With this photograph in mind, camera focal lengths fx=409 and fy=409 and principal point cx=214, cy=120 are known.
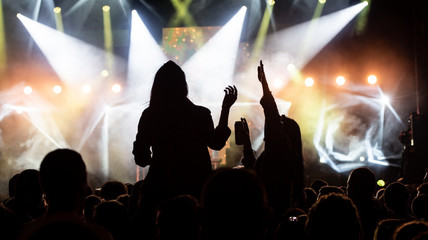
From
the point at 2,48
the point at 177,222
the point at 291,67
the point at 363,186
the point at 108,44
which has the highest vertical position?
the point at 108,44

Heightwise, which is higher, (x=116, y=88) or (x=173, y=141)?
(x=116, y=88)

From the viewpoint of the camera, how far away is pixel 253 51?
14883mm

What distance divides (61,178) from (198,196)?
1.01 m

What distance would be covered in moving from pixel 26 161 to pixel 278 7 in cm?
1101

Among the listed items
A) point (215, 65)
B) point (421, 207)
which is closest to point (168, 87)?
point (421, 207)

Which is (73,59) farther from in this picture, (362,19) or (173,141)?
(173,141)

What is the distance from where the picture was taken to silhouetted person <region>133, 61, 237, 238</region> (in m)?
2.75

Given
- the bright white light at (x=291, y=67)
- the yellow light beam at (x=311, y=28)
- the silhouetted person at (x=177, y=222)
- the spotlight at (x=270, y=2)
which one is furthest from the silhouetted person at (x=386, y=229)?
the yellow light beam at (x=311, y=28)

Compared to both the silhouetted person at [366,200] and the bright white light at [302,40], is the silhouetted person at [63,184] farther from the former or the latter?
the bright white light at [302,40]

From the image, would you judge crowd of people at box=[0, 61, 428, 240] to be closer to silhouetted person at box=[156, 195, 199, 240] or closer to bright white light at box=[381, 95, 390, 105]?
silhouetted person at box=[156, 195, 199, 240]

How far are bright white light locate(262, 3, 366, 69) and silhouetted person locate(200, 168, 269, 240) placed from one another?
44.4ft

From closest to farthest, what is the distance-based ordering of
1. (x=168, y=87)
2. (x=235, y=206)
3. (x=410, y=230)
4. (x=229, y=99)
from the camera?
(x=235, y=206) → (x=410, y=230) → (x=168, y=87) → (x=229, y=99)

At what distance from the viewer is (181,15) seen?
14.4 meters

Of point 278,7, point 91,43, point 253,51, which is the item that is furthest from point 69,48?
point 278,7
